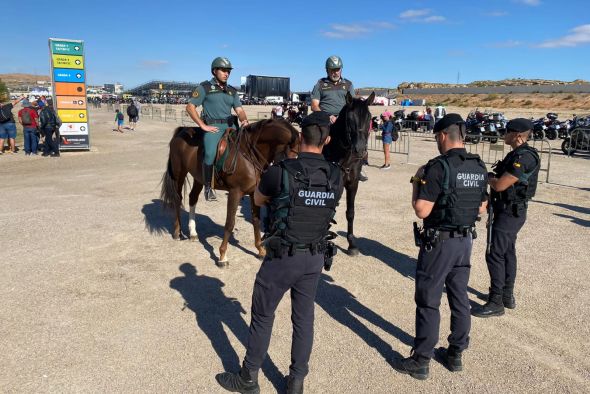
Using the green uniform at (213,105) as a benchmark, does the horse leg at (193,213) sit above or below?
below

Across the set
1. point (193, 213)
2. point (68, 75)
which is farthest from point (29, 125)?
point (193, 213)

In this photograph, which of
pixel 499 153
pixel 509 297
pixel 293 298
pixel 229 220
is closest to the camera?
pixel 293 298

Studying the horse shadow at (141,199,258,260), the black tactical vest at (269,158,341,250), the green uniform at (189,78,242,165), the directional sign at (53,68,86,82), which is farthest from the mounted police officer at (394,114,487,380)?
the directional sign at (53,68,86,82)

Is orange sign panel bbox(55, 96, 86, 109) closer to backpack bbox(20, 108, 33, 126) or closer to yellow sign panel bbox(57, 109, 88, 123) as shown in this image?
A: yellow sign panel bbox(57, 109, 88, 123)

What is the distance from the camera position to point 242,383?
133 inches

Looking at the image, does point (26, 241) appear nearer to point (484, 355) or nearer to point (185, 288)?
point (185, 288)

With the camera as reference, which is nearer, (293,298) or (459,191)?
(293,298)

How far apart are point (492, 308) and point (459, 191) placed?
213 cm

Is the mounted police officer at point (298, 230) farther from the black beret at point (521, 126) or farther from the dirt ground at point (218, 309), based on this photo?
the black beret at point (521, 126)

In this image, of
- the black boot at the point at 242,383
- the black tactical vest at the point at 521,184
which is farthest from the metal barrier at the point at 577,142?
the black boot at the point at 242,383

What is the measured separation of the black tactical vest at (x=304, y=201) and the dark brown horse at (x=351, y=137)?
2.27m

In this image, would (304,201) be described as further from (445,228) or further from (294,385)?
(294,385)

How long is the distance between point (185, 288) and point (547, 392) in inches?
158

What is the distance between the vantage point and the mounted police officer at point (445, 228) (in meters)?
3.38
